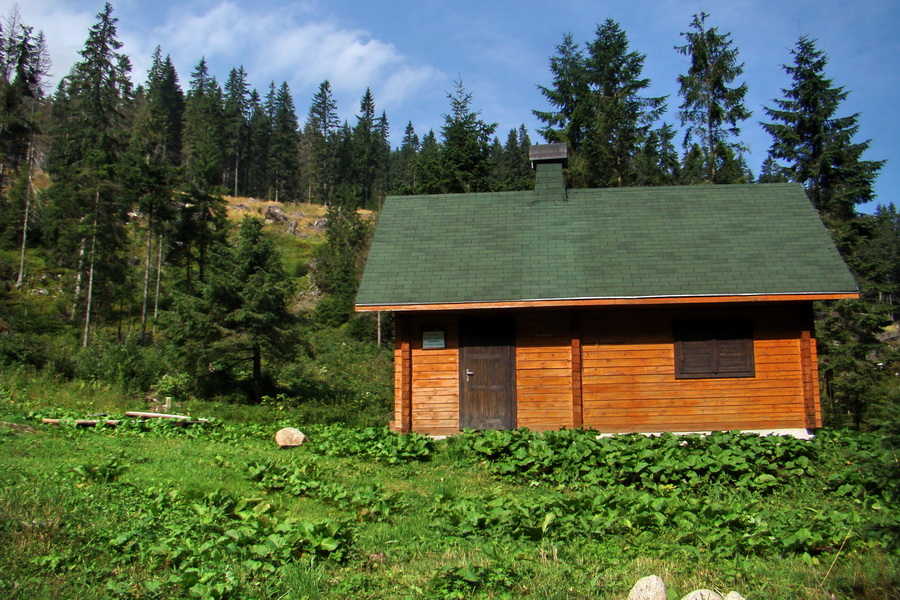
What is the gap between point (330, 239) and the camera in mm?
46969

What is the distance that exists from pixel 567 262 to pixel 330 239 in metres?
36.1

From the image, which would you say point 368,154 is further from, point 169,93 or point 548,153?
point 548,153

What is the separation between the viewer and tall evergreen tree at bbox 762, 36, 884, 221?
25.2m

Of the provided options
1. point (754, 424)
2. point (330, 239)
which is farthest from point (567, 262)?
point (330, 239)

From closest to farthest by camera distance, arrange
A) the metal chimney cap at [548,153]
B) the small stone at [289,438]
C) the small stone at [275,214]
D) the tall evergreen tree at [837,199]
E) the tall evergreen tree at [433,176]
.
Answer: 1. the small stone at [289,438]
2. the metal chimney cap at [548,153]
3. the tall evergreen tree at [837,199]
4. the tall evergreen tree at [433,176]
5. the small stone at [275,214]

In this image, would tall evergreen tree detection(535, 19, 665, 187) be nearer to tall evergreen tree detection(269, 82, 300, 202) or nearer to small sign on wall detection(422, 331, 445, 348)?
small sign on wall detection(422, 331, 445, 348)

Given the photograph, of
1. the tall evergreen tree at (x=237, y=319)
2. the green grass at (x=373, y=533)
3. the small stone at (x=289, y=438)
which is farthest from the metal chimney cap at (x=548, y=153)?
the small stone at (x=289, y=438)

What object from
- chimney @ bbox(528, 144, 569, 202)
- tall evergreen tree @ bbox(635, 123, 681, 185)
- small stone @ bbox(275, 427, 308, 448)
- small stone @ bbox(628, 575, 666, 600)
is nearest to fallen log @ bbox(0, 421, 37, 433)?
small stone @ bbox(275, 427, 308, 448)

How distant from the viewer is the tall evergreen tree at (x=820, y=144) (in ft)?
82.7

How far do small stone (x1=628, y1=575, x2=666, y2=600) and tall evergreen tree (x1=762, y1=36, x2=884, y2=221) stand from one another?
83.9 feet

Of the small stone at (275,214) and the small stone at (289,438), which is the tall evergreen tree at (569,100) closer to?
the small stone at (289,438)

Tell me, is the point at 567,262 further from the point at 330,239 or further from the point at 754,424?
the point at 330,239

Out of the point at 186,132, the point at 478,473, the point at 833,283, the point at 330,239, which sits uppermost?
the point at 186,132

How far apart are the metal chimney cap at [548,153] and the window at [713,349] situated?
542cm
